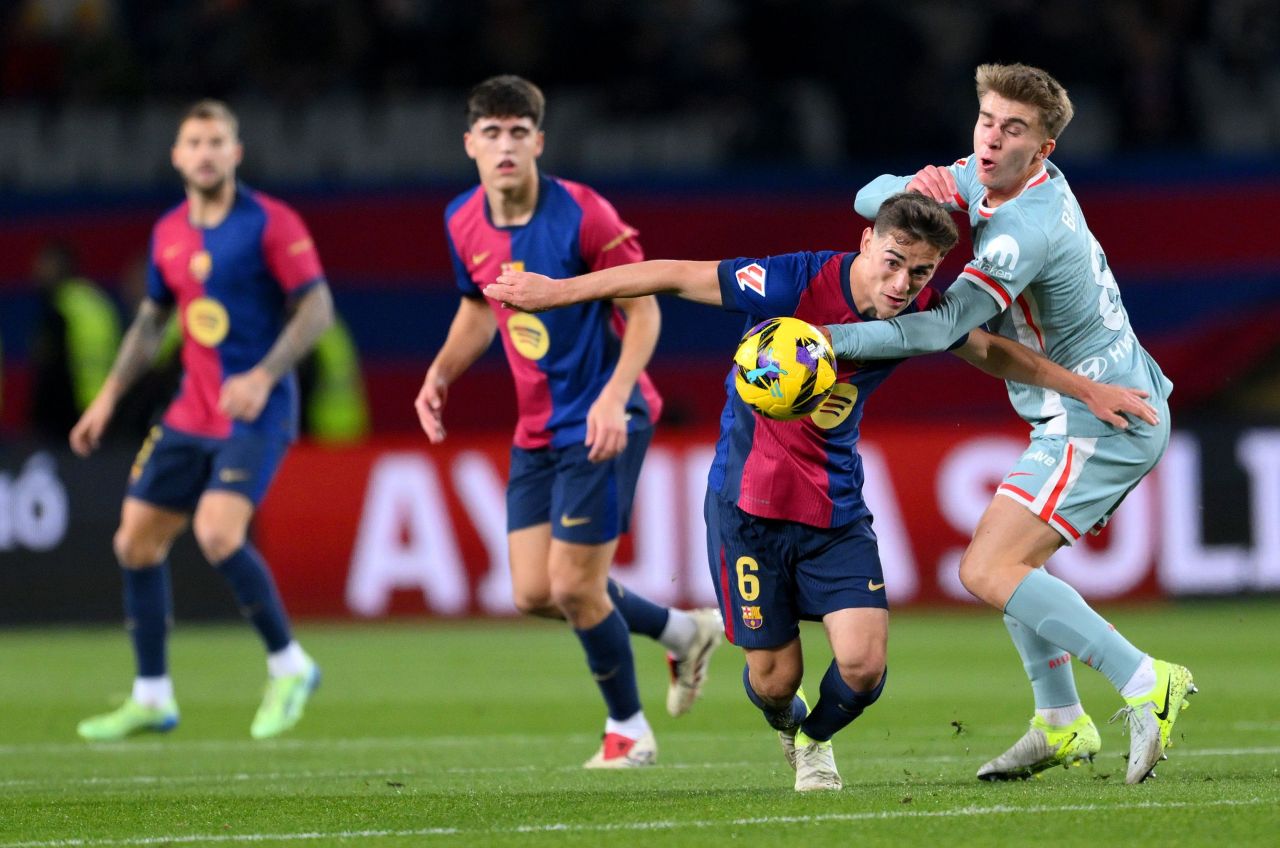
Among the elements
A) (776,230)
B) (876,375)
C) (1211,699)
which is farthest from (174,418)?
(776,230)

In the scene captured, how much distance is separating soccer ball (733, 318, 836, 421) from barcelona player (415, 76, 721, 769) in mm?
1556

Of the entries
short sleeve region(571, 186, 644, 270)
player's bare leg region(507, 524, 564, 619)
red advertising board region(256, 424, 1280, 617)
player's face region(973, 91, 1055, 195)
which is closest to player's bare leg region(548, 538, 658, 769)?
player's bare leg region(507, 524, 564, 619)

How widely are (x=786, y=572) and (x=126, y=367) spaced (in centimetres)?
373

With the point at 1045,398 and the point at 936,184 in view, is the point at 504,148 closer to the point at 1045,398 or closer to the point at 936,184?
the point at 936,184

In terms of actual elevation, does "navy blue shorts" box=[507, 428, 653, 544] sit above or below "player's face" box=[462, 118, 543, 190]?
below

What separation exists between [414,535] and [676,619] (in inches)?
226

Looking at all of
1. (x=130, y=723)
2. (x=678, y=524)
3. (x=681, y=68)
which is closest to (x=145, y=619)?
(x=130, y=723)

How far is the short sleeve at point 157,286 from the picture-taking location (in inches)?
330

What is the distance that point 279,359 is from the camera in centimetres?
816

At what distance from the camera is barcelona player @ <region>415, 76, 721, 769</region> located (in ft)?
22.8

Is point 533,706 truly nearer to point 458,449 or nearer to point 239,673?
point 239,673

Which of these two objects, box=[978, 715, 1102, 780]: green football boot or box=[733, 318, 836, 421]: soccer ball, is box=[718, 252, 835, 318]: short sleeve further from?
box=[978, 715, 1102, 780]: green football boot

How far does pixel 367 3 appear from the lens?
17.4 metres

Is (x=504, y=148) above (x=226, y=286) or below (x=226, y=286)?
above
